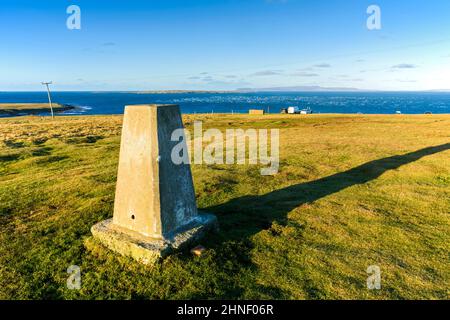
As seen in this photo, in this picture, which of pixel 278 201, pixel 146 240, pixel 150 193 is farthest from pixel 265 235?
pixel 150 193

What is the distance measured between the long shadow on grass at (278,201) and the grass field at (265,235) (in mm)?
42

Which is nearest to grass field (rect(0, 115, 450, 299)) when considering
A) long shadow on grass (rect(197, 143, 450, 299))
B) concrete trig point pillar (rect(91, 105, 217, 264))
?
long shadow on grass (rect(197, 143, 450, 299))

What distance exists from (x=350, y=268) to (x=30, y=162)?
17.5m

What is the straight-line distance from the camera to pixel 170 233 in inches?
259

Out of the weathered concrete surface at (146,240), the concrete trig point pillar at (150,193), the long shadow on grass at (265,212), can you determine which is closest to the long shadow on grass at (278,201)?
the long shadow on grass at (265,212)

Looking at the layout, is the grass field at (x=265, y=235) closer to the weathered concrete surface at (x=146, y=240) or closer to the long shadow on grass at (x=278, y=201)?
the long shadow on grass at (x=278, y=201)

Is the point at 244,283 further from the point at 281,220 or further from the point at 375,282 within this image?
the point at 281,220

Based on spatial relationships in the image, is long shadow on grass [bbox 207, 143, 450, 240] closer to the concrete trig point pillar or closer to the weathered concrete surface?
the weathered concrete surface

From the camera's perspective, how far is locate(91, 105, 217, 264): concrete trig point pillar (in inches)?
246

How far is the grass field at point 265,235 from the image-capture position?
5681mm

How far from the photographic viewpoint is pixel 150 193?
6320 mm

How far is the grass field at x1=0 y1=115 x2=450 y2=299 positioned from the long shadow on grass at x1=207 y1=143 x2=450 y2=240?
42 mm

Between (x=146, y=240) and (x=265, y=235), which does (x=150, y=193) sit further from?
(x=265, y=235)

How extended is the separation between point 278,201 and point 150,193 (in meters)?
5.01
